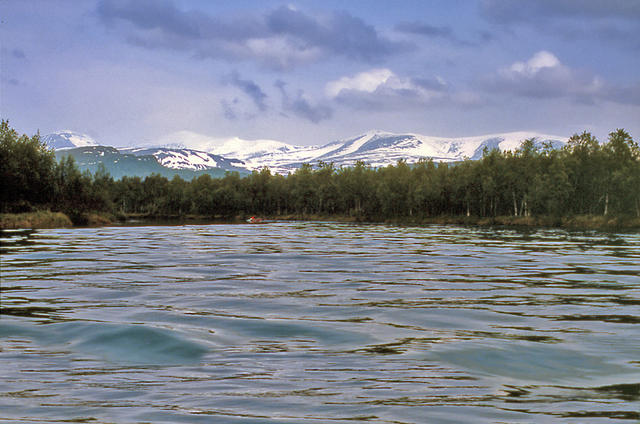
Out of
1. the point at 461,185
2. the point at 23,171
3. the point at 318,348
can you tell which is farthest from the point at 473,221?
the point at 318,348

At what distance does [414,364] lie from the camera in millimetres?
8836

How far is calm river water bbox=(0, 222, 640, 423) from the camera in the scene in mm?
6645

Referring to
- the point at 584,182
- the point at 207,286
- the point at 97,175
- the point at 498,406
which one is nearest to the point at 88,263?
the point at 207,286

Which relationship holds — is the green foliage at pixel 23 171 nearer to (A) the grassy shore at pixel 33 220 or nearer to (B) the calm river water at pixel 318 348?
(A) the grassy shore at pixel 33 220

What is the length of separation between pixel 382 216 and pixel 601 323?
137 meters

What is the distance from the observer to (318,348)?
9.95 metres

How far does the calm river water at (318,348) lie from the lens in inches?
262

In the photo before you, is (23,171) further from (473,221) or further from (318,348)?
(318,348)

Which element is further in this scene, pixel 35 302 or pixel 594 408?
pixel 35 302

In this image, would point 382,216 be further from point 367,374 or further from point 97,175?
point 367,374

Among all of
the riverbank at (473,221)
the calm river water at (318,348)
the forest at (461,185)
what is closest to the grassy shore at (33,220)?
the riverbank at (473,221)

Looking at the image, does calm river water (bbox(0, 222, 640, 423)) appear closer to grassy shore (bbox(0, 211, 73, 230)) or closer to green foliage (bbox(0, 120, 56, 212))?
grassy shore (bbox(0, 211, 73, 230))

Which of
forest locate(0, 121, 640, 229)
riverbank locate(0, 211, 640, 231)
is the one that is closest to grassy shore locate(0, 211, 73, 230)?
riverbank locate(0, 211, 640, 231)

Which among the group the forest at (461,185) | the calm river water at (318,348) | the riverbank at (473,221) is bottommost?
the calm river water at (318,348)
